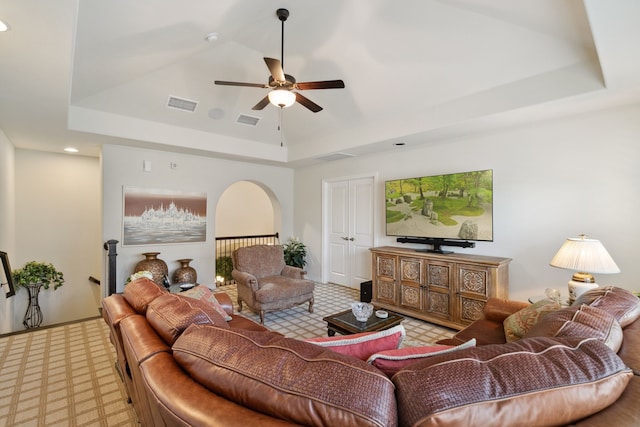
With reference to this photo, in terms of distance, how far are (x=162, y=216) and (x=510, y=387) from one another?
526 centimetres

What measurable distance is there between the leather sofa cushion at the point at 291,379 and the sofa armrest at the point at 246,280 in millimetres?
2707

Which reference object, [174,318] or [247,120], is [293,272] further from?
[174,318]

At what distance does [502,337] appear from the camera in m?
2.19

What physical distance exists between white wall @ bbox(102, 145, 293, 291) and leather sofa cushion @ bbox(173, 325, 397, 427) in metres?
4.32

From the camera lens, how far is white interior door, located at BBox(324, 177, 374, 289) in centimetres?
534

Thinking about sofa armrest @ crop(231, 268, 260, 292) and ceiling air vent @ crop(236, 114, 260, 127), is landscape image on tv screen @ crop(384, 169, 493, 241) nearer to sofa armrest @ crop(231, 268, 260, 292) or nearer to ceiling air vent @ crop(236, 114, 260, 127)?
sofa armrest @ crop(231, 268, 260, 292)

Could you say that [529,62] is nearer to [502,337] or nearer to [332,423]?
[502,337]

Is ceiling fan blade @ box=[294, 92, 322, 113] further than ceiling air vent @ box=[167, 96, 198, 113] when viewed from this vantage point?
No

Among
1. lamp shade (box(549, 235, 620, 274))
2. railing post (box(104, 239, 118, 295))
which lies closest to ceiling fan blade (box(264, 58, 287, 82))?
lamp shade (box(549, 235, 620, 274))

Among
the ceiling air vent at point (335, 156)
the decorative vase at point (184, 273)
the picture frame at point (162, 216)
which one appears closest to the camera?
the picture frame at point (162, 216)

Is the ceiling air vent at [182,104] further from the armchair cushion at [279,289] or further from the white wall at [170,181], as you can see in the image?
the armchair cushion at [279,289]

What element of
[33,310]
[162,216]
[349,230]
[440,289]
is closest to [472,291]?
[440,289]

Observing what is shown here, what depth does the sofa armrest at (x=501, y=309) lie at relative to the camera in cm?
248

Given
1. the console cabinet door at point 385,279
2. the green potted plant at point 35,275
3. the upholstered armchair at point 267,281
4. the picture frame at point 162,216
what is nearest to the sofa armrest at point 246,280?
the upholstered armchair at point 267,281
